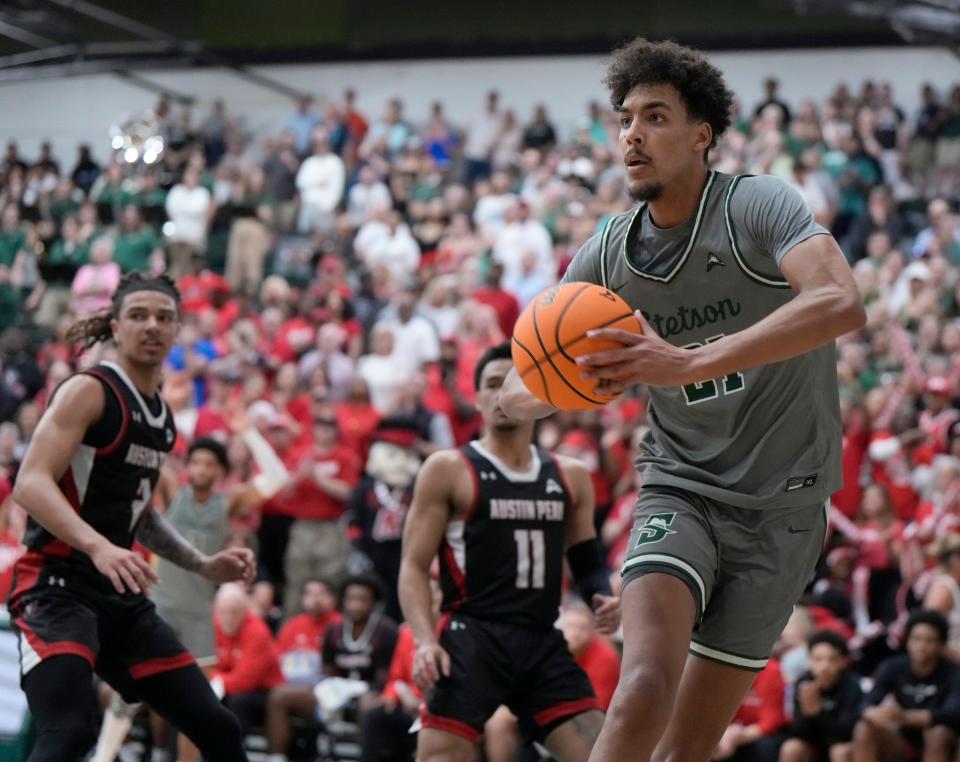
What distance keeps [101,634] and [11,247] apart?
48.5ft

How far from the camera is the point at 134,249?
18031mm

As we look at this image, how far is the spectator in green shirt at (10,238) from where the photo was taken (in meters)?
19.4

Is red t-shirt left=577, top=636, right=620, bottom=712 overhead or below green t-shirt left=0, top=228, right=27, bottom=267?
below

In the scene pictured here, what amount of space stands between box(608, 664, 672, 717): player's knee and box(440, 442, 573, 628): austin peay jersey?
2.07 m

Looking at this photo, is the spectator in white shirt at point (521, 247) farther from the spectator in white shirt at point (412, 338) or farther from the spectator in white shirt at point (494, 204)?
the spectator in white shirt at point (412, 338)

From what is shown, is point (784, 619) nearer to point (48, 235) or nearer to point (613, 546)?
point (613, 546)

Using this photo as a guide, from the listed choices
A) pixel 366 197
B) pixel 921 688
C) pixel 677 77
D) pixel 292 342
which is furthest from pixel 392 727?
pixel 366 197

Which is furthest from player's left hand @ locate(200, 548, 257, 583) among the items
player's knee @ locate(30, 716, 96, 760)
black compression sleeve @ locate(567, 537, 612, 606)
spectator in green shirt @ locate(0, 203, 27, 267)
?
→ spectator in green shirt @ locate(0, 203, 27, 267)

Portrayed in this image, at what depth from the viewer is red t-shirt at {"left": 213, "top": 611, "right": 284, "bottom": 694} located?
9844 millimetres

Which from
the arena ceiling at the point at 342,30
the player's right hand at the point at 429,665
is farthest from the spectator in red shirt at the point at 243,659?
the arena ceiling at the point at 342,30

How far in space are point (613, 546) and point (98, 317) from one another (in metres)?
5.42

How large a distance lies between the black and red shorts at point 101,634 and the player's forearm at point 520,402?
6.26 ft

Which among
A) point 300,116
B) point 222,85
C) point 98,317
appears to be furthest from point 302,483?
point 222,85

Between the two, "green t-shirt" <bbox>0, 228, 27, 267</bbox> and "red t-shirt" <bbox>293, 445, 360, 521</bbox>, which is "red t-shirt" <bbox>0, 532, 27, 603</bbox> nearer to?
"red t-shirt" <bbox>293, 445, 360, 521</bbox>
